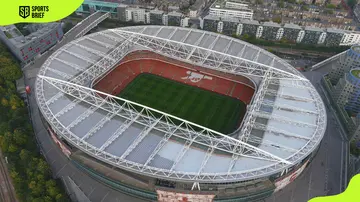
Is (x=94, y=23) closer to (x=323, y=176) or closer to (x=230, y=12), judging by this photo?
(x=230, y=12)

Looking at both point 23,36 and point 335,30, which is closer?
point 23,36

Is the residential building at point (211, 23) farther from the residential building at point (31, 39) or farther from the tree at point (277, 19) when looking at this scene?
the residential building at point (31, 39)

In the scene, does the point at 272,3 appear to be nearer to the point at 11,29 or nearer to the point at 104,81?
the point at 104,81

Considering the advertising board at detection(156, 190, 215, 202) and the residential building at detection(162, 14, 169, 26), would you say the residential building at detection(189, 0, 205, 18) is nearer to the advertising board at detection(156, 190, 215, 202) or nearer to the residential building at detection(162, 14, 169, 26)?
the residential building at detection(162, 14, 169, 26)

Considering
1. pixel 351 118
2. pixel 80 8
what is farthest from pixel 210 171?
pixel 80 8

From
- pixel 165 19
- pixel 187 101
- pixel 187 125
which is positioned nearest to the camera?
pixel 187 125

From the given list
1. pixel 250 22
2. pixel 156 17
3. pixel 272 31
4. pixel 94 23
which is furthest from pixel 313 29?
pixel 94 23
